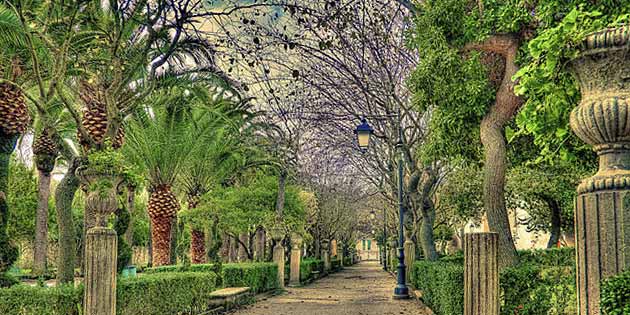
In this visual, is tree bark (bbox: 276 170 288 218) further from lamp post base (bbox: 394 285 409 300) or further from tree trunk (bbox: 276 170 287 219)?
lamp post base (bbox: 394 285 409 300)

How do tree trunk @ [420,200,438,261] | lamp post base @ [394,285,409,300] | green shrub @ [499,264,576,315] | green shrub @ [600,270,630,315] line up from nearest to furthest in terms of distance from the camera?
green shrub @ [600,270,630,315] → green shrub @ [499,264,576,315] → tree trunk @ [420,200,438,261] → lamp post base @ [394,285,409,300]

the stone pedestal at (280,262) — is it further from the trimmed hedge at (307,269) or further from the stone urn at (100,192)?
the stone urn at (100,192)

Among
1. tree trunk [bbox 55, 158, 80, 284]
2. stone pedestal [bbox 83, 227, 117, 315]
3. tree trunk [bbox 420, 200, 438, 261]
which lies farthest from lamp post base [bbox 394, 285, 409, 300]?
stone pedestal [bbox 83, 227, 117, 315]

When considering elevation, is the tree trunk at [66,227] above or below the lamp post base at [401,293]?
above

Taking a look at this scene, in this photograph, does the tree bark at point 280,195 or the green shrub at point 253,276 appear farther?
the tree bark at point 280,195

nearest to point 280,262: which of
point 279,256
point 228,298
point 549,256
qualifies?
point 279,256

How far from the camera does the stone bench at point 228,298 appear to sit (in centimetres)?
1900

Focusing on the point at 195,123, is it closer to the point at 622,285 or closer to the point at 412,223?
the point at 412,223

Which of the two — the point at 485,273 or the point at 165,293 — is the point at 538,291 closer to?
the point at 485,273

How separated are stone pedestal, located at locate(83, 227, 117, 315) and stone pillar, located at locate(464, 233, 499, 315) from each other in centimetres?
565

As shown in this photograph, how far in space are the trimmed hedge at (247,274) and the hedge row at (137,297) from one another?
201 centimetres

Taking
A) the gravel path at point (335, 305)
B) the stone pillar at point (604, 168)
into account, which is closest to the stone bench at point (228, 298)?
the gravel path at point (335, 305)

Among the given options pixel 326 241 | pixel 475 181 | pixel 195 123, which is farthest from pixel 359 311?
pixel 326 241

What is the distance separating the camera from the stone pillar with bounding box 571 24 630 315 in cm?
505
